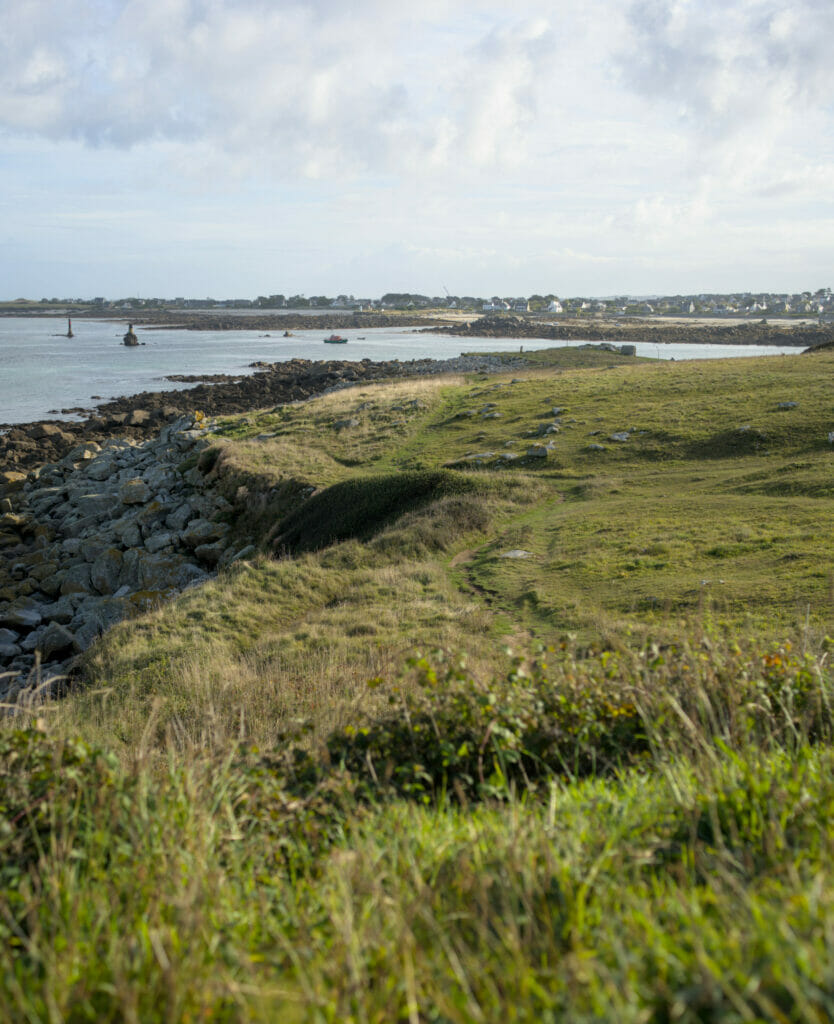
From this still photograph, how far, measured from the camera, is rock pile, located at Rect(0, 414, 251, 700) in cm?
1769

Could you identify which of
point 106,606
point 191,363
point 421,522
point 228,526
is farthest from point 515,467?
point 191,363

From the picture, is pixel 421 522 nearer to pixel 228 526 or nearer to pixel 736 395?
pixel 228 526

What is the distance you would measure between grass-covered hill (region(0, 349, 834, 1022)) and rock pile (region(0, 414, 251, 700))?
557 cm

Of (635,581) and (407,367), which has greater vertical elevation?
(407,367)

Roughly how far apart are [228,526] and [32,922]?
21.7 m

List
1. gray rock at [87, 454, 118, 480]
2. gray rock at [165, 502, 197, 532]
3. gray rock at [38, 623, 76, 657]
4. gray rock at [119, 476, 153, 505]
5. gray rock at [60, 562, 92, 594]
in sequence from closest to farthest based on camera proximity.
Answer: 1. gray rock at [38, 623, 76, 657]
2. gray rock at [60, 562, 92, 594]
3. gray rock at [165, 502, 197, 532]
4. gray rock at [119, 476, 153, 505]
5. gray rock at [87, 454, 118, 480]

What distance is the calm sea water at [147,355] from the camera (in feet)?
209

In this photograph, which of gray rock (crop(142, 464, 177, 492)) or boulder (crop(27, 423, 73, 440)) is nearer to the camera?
gray rock (crop(142, 464, 177, 492))

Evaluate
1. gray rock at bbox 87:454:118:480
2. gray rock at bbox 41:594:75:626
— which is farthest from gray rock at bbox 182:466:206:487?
gray rock at bbox 41:594:75:626

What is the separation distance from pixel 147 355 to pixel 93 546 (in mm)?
83800

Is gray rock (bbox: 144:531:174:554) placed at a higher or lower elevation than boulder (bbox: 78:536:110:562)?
higher

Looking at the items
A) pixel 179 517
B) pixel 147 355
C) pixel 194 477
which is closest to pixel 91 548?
pixel 179 517

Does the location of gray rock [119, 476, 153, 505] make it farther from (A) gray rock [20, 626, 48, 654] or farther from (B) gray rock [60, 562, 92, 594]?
(A) gray rock [20, 626, 48, 654]

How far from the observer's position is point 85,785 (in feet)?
14.0
